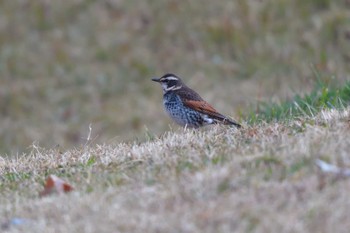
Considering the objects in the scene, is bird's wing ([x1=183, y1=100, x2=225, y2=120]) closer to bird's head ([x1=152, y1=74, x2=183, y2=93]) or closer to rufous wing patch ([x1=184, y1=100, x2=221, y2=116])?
rufous wing patch ([x1=184, y1=100, x2=221, y2=116])

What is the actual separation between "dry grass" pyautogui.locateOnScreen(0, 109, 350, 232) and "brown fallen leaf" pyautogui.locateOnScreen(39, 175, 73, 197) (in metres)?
0.09

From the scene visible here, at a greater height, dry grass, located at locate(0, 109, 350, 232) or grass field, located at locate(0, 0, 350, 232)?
grass field, located at locate(0, 0, 350, 232)

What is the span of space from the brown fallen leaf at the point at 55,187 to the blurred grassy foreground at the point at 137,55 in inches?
306

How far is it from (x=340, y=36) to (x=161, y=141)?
858cm

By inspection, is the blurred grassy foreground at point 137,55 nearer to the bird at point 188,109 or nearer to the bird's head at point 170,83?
the bird's head at point 170,83

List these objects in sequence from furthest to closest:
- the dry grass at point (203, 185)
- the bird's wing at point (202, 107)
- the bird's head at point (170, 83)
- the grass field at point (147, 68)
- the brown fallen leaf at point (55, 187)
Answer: the bird's head at point (170, 83)
the bird's wing at point (202, 107)
the grass field at point (147, 68)
the brown fallen leaf at point (55, 187)
the dry grass at point (203, 185)

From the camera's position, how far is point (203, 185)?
5.72 metres

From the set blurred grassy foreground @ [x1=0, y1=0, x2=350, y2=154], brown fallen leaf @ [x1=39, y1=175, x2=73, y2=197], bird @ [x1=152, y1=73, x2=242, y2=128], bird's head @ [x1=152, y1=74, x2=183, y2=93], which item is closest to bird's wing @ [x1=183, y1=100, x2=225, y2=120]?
bird @ [x1=152, y1=73, x2=242, y2=128]

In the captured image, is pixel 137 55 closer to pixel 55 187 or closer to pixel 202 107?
pixel 202 107

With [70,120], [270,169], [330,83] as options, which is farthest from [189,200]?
[70,120]

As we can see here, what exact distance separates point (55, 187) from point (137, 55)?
9.72 metres

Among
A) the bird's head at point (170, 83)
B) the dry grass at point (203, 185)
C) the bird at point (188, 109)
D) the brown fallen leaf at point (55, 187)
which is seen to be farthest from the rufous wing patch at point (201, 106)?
the brown fallen leaf at point (55, 187)

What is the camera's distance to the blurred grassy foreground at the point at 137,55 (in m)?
15.1

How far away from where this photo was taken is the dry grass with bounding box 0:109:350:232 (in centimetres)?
521
